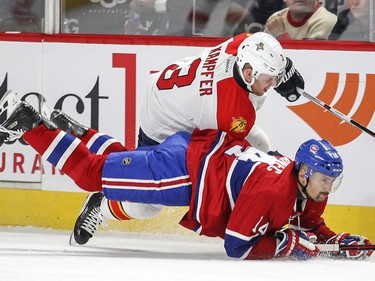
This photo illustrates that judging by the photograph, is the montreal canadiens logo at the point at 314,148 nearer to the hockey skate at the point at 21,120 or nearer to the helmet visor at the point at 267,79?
the helmet visor at the point at 267,79

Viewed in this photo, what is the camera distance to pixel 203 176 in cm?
499

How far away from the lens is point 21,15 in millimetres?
6258

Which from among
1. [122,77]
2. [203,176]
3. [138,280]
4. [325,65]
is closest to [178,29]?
[122,77]

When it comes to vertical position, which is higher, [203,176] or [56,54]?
[56,54]

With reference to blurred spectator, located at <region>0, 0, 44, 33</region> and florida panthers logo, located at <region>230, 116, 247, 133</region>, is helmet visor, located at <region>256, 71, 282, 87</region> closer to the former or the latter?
florida panthers logo, located at <region>230, 116, 247, 133</region>

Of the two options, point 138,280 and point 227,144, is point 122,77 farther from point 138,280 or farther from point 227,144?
point 138,280

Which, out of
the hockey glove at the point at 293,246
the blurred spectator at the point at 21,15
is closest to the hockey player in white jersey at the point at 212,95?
the hockey glove at the point at 293,246

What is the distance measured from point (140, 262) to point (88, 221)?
110 cm

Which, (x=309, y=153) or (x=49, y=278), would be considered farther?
(x=309, y=153)

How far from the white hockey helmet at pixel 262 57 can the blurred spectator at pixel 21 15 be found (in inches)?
57.2

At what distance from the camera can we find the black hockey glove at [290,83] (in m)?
5.41

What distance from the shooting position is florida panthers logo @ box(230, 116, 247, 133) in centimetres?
517

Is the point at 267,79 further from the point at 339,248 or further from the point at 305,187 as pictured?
the point at 339,248

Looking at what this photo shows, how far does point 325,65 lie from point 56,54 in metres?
1.33
